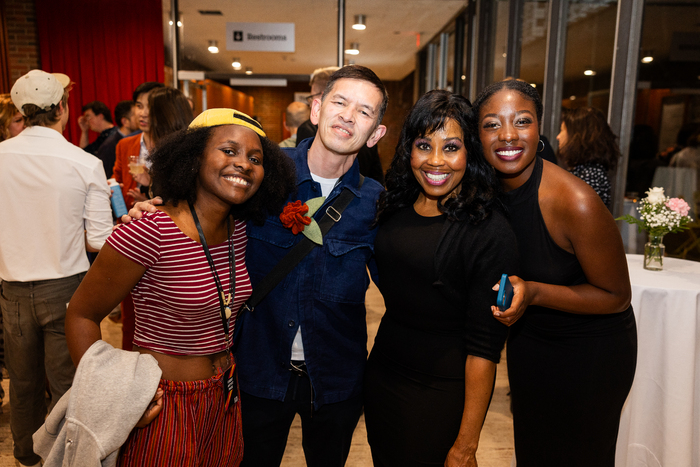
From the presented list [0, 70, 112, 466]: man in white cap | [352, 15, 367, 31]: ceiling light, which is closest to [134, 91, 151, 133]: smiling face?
[0, 70, 112, 466]: man in white cap

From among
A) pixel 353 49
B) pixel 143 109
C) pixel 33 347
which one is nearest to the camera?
pixel 33 347

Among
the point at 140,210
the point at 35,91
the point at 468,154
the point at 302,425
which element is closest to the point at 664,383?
the point at 468,154

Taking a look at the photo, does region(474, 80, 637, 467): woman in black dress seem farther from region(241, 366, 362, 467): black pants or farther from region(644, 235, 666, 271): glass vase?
region(644, 235, 666, 271): glass vase

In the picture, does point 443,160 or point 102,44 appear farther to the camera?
point 102,44

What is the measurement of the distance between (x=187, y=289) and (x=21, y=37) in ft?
25.6

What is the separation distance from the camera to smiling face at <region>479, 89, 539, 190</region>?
1549 mm

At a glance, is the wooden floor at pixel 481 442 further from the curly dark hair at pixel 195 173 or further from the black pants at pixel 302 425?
the curly dark hair at pixel 195 173

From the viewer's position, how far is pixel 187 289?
132 cm

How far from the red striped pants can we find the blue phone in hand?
0.87m

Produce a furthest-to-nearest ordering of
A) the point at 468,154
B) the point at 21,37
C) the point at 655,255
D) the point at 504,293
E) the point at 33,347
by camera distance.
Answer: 1. the point at 21,37
2. the point at 655,255
3. the point at 33,347
4. the point at 468,154
5. the point at 504,293

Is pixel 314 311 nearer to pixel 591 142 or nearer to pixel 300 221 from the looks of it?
pixel 300 221

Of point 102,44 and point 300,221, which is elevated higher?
point 102,44

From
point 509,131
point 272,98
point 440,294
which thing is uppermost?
point 272,98

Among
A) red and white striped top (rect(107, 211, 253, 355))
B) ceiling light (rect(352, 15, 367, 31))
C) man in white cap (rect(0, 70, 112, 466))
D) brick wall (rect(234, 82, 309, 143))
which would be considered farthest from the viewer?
brick wall (rect(234, 82, 309, 143))
